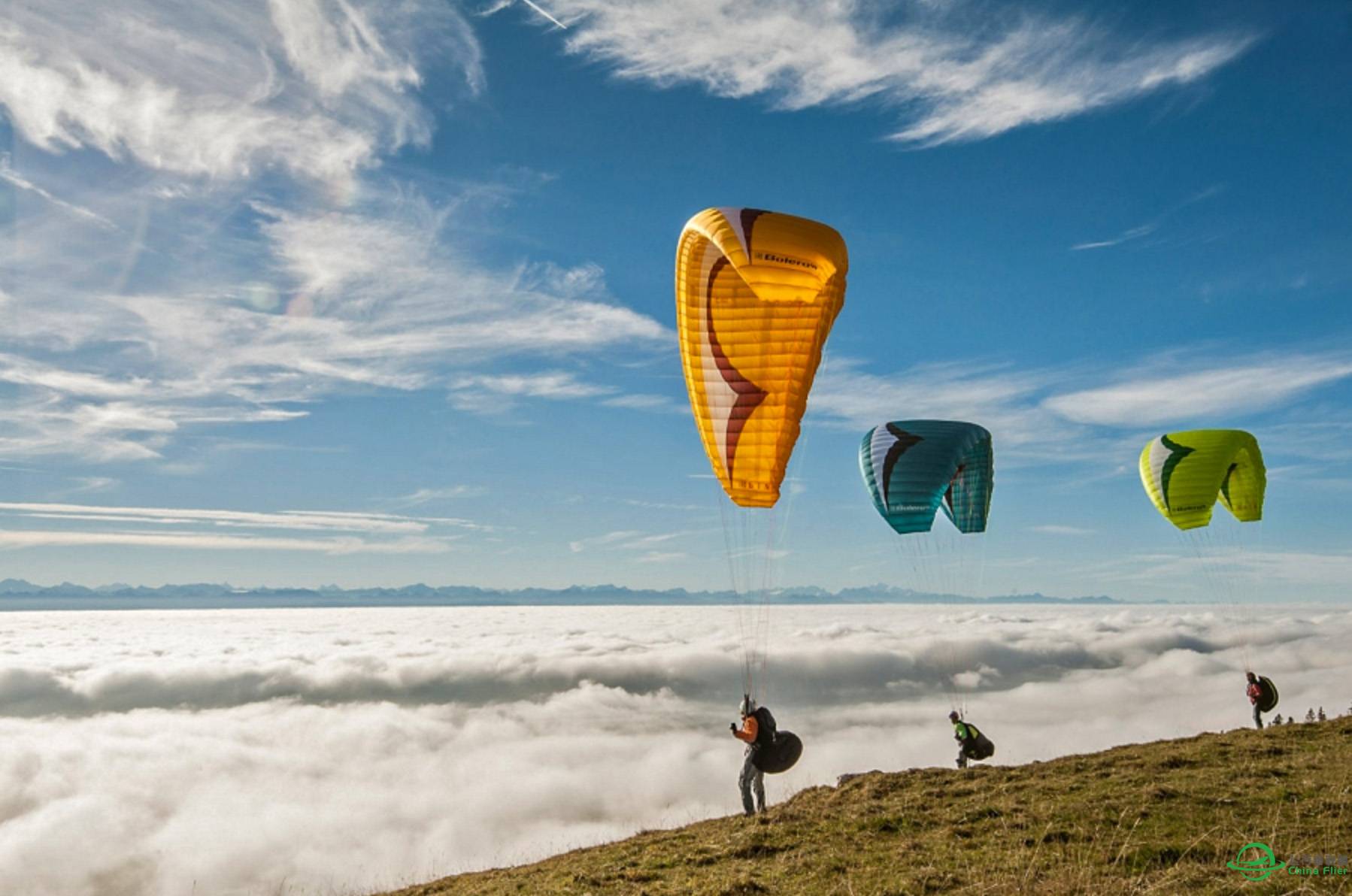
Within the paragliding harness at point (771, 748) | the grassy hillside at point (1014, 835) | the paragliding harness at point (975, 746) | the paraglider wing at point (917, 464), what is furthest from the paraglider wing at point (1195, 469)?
the paragliding harness at point (771, 748)

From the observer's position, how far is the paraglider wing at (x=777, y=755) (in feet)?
46.4

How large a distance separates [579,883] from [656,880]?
1335mm

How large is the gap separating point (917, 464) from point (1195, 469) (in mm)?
11577

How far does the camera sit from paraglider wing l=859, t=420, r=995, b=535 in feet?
81.1

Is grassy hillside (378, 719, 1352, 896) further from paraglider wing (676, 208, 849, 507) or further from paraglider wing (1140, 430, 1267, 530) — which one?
paraglider wing (1140, 430, 1267, 530)

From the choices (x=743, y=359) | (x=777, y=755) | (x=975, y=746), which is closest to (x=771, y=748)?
(x=777, y=755)

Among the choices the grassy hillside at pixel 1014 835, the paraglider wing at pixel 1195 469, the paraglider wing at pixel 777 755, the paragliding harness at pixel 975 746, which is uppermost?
the paraglider wing at pixel 1195 469

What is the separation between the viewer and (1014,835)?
10945mm

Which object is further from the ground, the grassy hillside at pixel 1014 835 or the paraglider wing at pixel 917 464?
the paraglider wing at pixel 917 464

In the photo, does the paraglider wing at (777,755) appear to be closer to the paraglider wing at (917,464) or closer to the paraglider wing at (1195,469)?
the paraglider wing at (917,464)

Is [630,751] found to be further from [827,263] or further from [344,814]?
[827,263]

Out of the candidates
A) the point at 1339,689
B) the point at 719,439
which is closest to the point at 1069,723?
the point at 1339,689

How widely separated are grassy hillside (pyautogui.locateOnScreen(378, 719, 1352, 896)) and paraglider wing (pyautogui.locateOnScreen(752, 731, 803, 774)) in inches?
36.8

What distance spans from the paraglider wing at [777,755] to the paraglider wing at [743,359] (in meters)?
4.49
